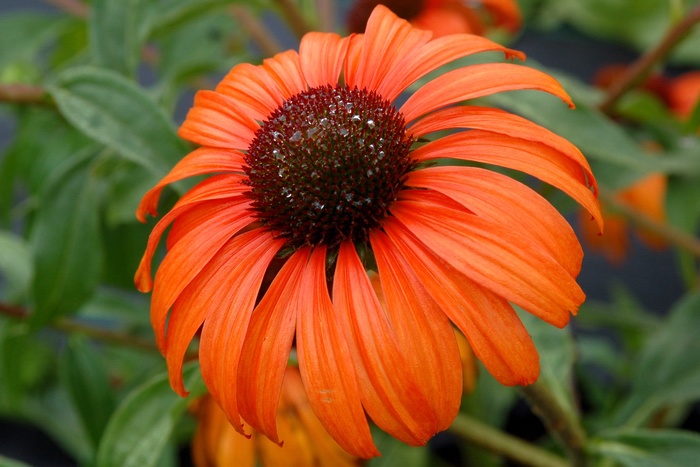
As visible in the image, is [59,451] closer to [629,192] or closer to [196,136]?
[196,136]

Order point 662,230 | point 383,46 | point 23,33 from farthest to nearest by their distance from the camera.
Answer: point 23,33 < point 662,230 < point 383,46

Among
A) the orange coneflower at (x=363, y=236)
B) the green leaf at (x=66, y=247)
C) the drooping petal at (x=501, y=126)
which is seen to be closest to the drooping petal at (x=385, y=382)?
the orange coneflower at (x=363, y=236)

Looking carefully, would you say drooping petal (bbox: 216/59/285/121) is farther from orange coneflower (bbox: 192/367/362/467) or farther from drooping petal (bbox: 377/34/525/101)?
orange coneflower (bbox: 192/367/362/467)

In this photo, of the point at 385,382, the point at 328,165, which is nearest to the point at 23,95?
the point at 328,165

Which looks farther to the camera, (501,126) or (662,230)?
(662,230)

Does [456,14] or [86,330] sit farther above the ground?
[456,14]

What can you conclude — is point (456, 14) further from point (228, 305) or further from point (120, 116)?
point (228, 305)

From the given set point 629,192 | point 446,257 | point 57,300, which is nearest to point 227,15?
point 57,300
